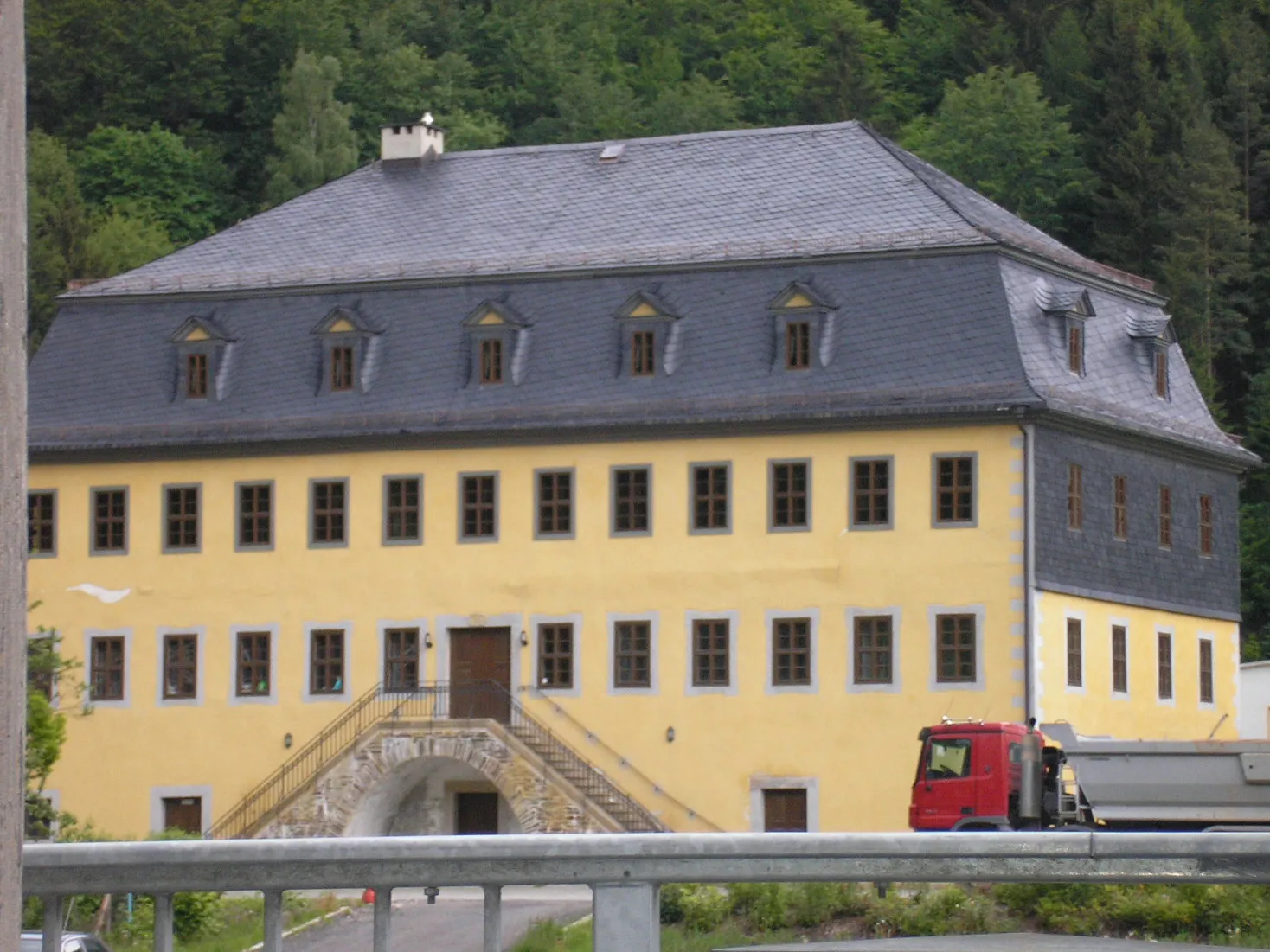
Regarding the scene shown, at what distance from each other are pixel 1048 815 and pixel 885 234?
43.5 feet

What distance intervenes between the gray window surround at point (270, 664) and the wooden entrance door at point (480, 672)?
3.02 m

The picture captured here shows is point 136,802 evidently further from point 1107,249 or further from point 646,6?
point 646,6

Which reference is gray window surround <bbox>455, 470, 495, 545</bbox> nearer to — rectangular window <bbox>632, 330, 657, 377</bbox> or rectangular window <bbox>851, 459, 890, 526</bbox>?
rectangular window <bbox>632, 330, 657, 377</bbox>

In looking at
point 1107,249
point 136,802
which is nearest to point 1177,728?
point 136,802

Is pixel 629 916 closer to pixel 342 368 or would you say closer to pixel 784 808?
pixel 784 808

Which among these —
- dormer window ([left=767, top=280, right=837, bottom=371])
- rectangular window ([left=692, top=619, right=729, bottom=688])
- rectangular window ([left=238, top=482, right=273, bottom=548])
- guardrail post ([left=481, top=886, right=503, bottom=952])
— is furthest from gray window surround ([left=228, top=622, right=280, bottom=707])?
guardrail post ([left=481, top=886, right=503, bottom=952])

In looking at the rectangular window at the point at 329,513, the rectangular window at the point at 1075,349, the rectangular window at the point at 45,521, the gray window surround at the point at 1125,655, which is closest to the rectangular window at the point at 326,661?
the rectangular window at the point at 329,513

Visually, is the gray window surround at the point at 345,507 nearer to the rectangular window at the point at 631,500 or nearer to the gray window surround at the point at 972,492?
the rectangular window at the point at 631,500

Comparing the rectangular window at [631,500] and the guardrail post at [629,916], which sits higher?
the rectangular window at [631,500]

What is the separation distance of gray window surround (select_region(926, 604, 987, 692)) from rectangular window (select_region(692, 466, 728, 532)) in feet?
12.1

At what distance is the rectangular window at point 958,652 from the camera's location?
44.3 metres

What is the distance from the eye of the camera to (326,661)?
47.5 m

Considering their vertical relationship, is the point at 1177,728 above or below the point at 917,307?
below

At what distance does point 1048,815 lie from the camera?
120ft
